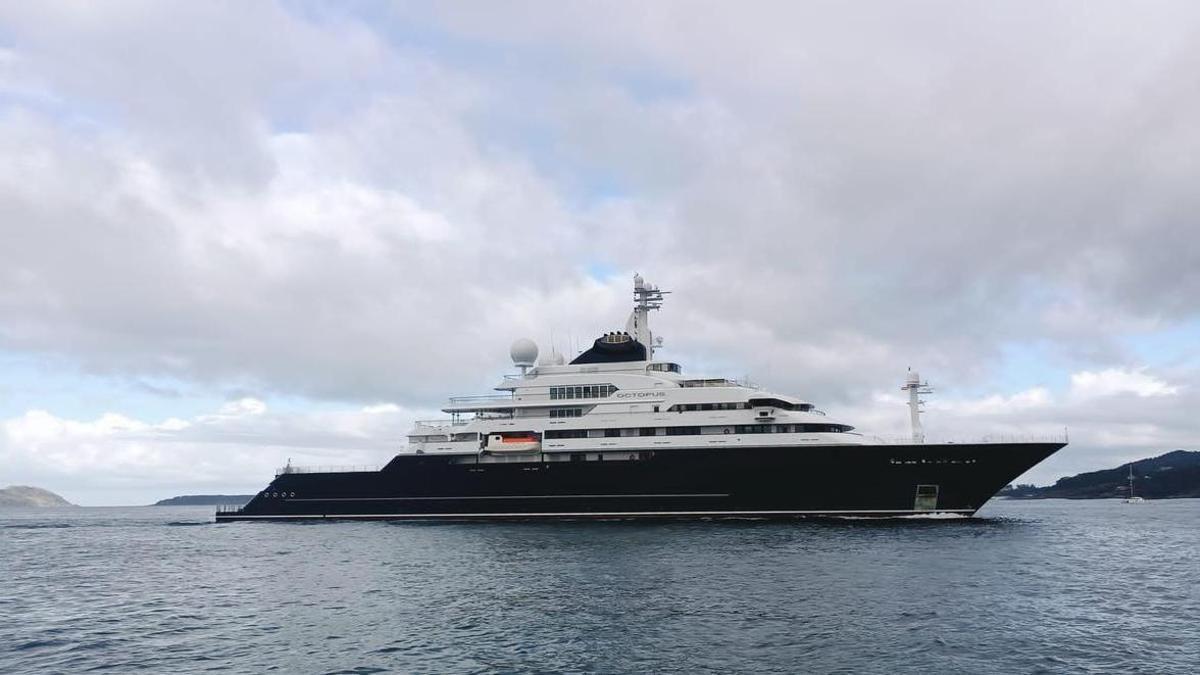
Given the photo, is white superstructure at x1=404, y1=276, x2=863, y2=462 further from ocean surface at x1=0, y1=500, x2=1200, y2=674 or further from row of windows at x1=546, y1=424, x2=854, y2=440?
ocean surface at x1=0, y1=500, x2=1200, y2=674

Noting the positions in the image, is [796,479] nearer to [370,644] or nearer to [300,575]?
[300,575]

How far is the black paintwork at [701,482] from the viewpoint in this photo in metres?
41.5

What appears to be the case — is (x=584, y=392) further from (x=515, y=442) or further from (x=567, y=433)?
(x=515, y=442)

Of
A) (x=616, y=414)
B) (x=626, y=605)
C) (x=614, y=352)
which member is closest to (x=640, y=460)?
(x=616, y=414)

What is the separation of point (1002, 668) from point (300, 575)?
23.0 m

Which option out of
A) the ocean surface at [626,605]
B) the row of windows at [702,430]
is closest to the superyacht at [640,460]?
the row of windows at [702,430]

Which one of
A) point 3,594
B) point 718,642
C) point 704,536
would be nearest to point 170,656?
point 718,642

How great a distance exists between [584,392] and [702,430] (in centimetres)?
769

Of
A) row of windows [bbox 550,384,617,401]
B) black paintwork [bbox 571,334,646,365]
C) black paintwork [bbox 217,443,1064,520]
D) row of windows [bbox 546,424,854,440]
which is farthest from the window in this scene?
black paintwork [bbox 571,334,646,365]

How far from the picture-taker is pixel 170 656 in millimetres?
17562

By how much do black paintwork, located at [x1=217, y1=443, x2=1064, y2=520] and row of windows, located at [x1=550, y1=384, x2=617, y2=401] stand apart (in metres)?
4.04

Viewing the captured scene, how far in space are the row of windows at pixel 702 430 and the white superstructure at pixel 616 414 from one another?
5cm

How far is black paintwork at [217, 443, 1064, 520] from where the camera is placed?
1635 inches

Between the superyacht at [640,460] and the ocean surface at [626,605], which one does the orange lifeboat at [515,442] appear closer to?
the superyacht at [640,460]
